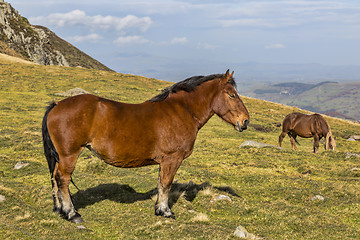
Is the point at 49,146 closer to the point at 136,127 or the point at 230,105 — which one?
the point at 136,127

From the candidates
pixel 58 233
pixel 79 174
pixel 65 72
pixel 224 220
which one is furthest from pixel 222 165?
pixel 65 72

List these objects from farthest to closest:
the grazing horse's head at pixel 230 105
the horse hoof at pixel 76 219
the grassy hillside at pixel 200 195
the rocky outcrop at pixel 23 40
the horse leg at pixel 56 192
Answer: the rocky outcrop at pixel 23 40 < the grazing horse's head at pixel 230 105 < the horse leg at pixel 56 192 < the horse hoof at pixel 76 219 < the grassy hillside at pixel 200 195

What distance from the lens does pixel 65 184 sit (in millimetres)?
8664

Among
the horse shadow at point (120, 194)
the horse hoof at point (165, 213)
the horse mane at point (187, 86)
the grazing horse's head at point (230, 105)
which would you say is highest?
the horse mane at point (187, 86)

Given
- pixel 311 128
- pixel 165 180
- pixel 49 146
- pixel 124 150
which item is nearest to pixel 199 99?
pixel 165 180

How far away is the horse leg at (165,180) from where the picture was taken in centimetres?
906

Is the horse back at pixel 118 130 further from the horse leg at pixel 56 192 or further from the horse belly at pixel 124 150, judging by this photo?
the horse leg at pixel 56 192

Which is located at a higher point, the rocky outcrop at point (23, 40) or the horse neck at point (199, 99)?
the rocky outcrop at point (23, 40)

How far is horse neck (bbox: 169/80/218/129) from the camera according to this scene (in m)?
9.54

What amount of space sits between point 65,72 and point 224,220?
63.7 m

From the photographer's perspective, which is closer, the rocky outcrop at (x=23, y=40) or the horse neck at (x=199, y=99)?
the horse neck at (x=199, y=99)

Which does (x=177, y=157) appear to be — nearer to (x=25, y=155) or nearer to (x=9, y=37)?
(x=25, y=155)

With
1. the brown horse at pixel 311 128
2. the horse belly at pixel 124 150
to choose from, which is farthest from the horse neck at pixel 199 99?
the brown horse at pixel 311 128

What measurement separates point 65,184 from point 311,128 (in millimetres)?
27255
